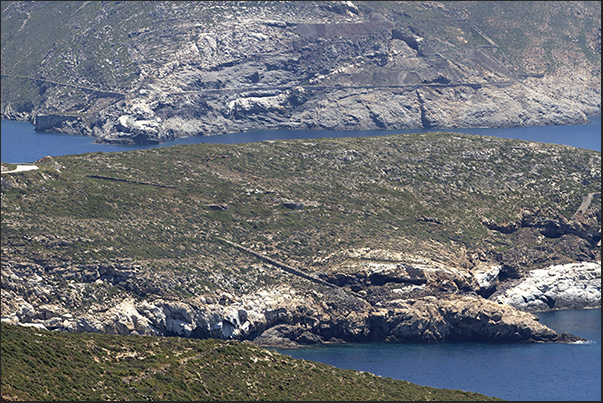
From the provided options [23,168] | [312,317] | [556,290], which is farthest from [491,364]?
[23,168]

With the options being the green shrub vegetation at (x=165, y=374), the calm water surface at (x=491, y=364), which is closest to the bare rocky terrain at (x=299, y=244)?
the calm water surface at (x=491, y=364)

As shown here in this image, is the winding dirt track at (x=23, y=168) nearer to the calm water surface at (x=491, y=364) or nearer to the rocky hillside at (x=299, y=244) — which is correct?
the rocky hillside at (x=299, y=244)

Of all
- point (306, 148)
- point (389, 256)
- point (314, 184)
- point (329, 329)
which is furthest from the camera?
point (306, 148)

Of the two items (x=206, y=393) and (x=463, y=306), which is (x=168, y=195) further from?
(x=206, y=393)

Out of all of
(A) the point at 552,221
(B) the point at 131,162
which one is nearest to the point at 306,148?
(B) the point at 131,162

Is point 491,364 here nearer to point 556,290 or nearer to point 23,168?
point 556,290

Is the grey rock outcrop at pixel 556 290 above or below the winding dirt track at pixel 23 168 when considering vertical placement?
below

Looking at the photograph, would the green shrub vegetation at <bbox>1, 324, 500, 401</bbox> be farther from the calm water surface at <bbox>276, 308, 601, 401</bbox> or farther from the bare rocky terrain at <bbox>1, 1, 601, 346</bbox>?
the bare rocky terrain at <bbox>1, 1, 601, 346</bbox>

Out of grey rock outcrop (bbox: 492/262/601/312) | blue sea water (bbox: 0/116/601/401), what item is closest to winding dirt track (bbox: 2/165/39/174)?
blue sea water (bbox: 0/116/601/401)
